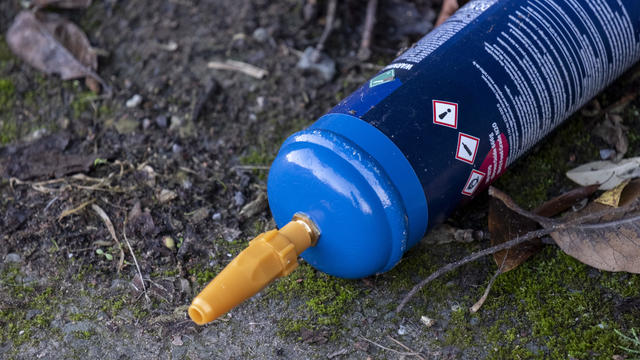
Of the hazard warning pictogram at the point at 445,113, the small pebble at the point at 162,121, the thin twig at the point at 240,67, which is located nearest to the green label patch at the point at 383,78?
the hazard warning pictogram at the point at 445,113

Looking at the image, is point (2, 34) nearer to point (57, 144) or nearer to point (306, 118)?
point (57, 144)

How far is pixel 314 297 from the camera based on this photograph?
1562mm

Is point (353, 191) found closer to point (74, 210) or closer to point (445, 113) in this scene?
point (445, 113)

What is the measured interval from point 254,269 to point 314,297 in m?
0.32

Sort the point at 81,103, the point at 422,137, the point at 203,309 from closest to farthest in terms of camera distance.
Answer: the point at 203,309 → the point at 422,137 → the point at 81,103

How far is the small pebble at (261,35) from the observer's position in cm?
226

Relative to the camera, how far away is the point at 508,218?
1.61 m

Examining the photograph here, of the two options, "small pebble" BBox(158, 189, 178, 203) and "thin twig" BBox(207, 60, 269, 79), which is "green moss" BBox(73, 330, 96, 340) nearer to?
"small pebble" BBox(158, 189, 178, 203)

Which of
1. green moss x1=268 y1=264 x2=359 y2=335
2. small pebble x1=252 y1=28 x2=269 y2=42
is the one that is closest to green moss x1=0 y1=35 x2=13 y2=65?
small pebble x1=252 y1=28 x2=269 y2=42

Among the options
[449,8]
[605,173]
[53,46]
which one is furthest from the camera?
[53,46]

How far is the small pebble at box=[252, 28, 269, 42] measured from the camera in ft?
7.41

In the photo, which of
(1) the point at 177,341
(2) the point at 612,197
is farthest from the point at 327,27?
(1) the point at 177,341

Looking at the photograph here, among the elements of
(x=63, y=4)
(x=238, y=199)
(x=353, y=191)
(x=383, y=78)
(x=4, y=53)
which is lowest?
(x=238, y=199)

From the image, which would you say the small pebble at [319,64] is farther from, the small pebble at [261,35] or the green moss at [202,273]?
the green moss at [202,273]
